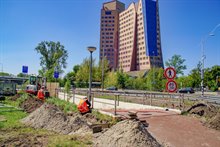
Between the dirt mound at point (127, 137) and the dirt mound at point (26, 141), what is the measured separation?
1.86 meters

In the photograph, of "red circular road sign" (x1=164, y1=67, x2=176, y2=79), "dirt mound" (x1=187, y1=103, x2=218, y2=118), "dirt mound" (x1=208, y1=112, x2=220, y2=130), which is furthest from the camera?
"dirt mound" (x1=187, y1=103, x2=218, y2=118)

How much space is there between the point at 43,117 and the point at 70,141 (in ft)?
13.1

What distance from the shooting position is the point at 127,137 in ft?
18.3

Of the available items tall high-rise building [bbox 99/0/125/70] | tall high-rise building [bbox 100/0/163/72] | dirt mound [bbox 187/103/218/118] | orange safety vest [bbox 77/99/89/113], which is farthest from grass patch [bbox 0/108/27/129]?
tall high-rise building [bbox 99/0/125/70]

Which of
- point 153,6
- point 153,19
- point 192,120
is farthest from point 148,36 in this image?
point 192,120

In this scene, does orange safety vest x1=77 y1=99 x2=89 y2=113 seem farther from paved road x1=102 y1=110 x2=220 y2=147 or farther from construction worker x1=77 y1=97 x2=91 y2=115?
paved road x1=102 y1=110 x2=220 y2=147

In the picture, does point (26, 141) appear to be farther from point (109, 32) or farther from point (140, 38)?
point (109, 32)

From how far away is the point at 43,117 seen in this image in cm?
981

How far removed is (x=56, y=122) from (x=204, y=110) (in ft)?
26.6

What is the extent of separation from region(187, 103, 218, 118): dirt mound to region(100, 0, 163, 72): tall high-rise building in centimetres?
8348

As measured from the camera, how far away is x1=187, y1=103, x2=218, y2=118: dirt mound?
10630 mm

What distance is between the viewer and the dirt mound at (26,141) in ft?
20.1

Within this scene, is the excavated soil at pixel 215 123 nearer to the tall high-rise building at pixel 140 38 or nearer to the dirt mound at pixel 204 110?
the dirt mound at pixel 204 110

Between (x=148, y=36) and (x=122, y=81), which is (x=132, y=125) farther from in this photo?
(x=148, y=36)
